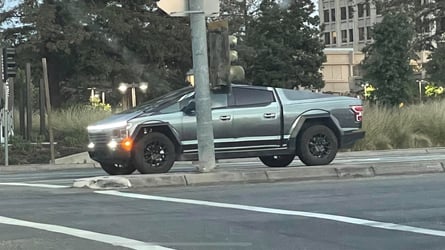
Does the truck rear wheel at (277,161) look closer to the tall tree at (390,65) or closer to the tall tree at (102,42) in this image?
the tall tree at (390,65)

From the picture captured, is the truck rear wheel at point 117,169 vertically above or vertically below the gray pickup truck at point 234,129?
below

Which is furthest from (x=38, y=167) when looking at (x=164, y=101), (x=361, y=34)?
(x=361, y=34)

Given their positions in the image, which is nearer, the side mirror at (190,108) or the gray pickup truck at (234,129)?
the gray pickup truck at (234,129)

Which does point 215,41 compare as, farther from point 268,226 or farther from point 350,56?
point 350,56

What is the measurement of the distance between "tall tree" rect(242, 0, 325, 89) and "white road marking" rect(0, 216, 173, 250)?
33309mm

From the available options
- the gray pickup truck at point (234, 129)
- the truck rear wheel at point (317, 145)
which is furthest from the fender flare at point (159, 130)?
the truck rear wheel at point (317, 145)

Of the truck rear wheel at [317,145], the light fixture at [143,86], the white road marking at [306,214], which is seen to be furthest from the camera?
the light fixture at [143,86]

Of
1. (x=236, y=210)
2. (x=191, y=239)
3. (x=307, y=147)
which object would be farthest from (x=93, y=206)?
(x=307, y=147)

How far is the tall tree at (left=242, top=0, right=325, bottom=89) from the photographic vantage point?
1651 inches

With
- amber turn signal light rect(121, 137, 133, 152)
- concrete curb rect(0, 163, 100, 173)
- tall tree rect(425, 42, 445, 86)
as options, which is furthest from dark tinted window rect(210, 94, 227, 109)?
tall tree rect(425, 42, 445, 86)

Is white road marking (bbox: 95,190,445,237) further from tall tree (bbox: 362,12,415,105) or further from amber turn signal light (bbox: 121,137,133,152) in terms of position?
tall tree (bbox: 362,12,415,105)

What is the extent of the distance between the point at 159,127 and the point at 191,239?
585 cm

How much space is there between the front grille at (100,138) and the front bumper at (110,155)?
129 millimetres

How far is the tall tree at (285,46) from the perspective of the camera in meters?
41.9
